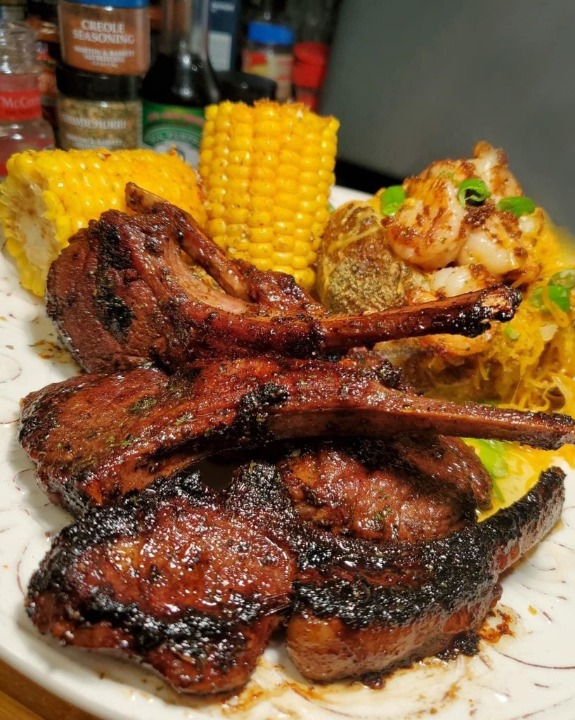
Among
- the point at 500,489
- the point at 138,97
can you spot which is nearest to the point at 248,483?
the point at 500,489

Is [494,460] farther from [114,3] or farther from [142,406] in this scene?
[114,3]

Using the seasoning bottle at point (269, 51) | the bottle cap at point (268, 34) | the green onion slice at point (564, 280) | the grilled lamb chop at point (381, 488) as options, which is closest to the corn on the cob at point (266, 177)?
the green onion slice at point (564, 280)

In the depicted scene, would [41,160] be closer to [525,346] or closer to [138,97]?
[138,97]

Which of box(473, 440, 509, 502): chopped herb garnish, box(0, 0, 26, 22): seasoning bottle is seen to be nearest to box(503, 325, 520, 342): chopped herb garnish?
box(473, 440, 509, 502): chopped herb garnish

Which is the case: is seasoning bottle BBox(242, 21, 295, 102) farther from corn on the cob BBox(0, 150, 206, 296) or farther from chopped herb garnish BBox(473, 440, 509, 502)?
chopped herb garnish BBox(473, 440, 509, 502)

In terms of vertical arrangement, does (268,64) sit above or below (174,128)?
above

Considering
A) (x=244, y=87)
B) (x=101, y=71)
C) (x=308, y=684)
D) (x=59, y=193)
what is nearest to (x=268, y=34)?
(x=244, y=87)
